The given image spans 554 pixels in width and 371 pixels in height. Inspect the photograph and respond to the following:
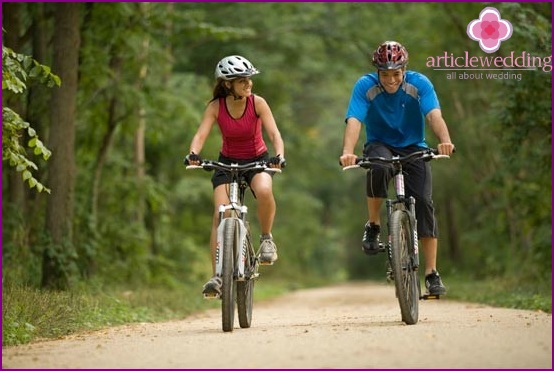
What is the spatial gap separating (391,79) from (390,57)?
0.26m

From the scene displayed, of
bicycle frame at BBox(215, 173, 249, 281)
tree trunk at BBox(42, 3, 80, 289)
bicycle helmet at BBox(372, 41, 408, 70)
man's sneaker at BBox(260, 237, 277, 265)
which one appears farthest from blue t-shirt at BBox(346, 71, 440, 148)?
tree trunk at BBox(42, 3, 80, 289)

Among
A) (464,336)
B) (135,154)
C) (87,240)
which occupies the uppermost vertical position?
(135,154)

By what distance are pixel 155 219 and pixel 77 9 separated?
33.7 feet

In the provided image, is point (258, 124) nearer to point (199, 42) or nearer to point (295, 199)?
point (199, 42)

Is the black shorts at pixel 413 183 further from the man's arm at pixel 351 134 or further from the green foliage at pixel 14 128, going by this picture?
the green foliage at pixel 14 128

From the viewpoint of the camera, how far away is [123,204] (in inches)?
805

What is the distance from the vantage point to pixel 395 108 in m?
9.48

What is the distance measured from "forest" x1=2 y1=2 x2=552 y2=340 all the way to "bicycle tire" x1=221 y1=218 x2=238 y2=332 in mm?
1791

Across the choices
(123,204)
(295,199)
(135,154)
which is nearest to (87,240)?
(123,204)

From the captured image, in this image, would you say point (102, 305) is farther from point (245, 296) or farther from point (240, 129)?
point (240, 129)

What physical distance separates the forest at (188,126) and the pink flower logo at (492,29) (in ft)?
0.70

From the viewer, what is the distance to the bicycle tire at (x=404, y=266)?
344 inches

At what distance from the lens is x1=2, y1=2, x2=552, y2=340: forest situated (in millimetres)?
14320

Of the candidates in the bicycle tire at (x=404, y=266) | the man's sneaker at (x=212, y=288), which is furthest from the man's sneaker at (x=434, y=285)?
the man's sneaker at (x=212, y=288)
